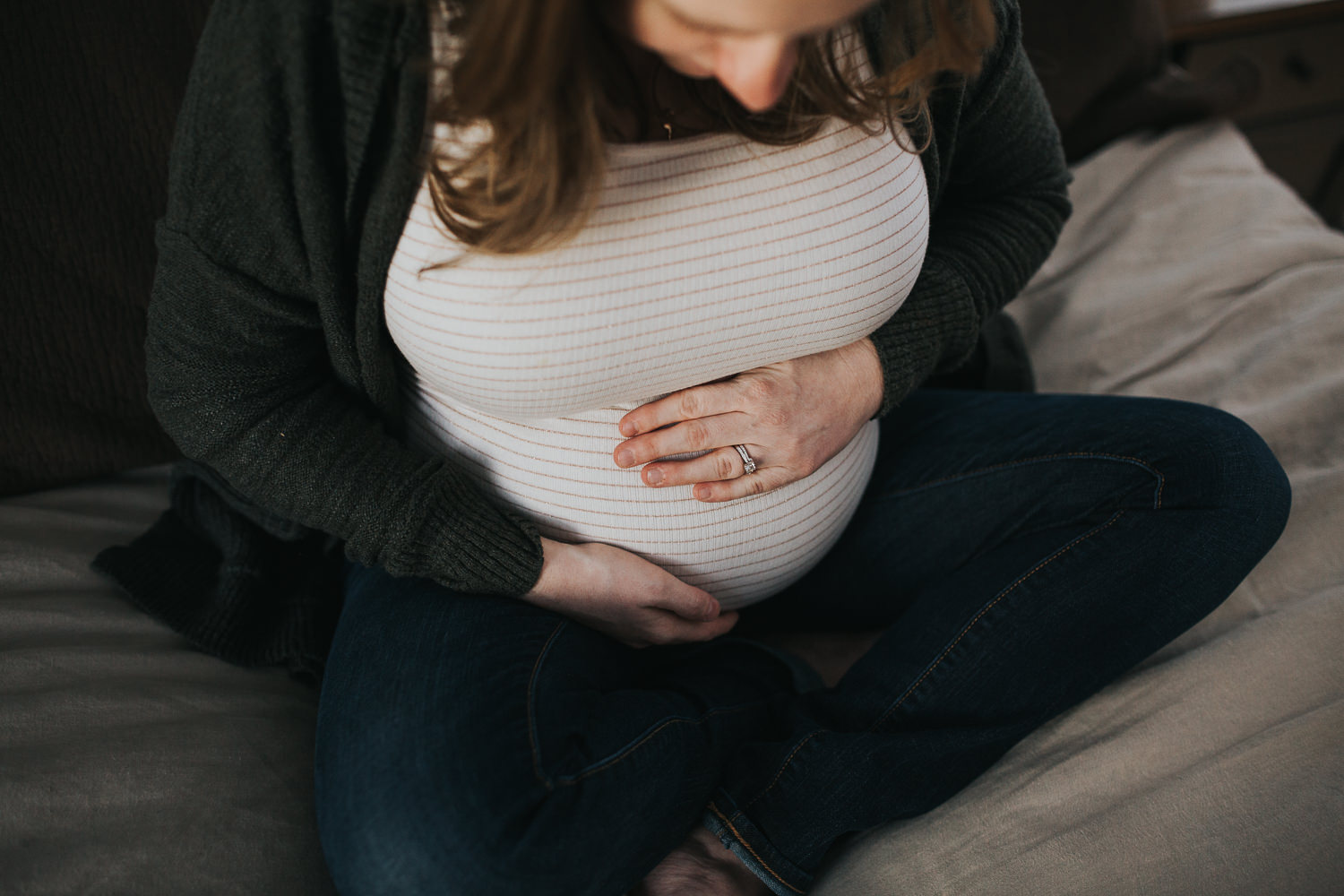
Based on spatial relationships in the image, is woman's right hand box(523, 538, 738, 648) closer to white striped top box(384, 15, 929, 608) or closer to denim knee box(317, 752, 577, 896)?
white striped top box(384, 15, 929, 608)

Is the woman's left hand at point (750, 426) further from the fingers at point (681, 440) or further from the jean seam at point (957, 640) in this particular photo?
the jean seam at point (957, 640)

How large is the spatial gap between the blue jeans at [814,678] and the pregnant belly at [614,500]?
0.09 m

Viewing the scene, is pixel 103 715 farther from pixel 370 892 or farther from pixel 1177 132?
pixel 1177 132

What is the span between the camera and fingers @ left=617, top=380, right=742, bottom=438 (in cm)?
68

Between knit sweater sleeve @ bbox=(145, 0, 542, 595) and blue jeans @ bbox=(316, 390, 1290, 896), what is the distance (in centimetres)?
9

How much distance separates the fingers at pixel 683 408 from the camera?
2.24 ft

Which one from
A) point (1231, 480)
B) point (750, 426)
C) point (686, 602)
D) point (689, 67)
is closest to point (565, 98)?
point (689, 67)

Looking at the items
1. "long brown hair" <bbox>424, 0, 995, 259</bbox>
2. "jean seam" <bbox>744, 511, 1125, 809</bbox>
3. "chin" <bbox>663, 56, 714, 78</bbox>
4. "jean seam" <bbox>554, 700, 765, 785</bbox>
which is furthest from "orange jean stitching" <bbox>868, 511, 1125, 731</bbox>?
"chin" <bbox>663, 56, 714, 78</bbox>

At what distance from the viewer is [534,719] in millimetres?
661

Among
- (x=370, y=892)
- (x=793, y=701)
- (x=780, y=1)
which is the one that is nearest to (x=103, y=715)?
(x=370, y=892)

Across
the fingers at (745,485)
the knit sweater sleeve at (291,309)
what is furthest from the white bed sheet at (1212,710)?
the knit sweater sleeve at (291,309)

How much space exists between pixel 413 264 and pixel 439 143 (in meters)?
0.08

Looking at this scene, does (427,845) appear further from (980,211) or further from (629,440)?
(980,211)

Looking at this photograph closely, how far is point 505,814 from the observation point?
0.61 metres
